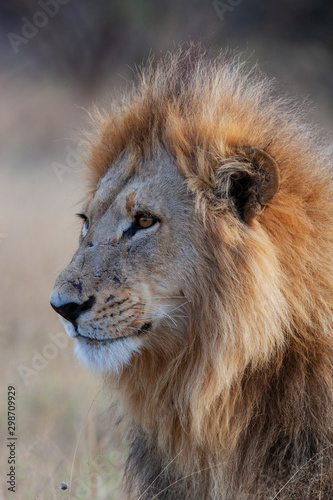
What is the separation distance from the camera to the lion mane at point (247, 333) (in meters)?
2.73

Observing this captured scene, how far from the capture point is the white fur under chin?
2.80 meters

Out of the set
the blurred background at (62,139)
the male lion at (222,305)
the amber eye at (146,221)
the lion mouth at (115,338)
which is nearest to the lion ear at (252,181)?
the male lion at (222,305)

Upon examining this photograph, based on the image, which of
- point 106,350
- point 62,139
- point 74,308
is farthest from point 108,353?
point 62,139

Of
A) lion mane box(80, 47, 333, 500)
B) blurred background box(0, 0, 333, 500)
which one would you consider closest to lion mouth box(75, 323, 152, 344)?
lion mane box(80, 47, 333, 500)

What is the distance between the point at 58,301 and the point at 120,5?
13728 millimetres

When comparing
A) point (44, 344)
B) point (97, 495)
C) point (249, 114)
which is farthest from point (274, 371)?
point (44, 344)

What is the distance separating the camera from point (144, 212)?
2920 mm

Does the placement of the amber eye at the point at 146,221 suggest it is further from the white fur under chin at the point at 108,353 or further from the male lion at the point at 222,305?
the white fur under chin at the point at 108,353

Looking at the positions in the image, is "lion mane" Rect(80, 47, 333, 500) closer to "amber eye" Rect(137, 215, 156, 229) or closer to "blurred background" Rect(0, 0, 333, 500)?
"amber eye" Rect(137, 215, 156, 229)

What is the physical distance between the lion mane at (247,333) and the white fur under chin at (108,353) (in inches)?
5.3

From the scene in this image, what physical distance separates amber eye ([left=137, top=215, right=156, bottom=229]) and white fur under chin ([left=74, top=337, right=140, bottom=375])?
50cm

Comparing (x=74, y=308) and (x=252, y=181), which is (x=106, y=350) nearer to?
(x=74, y=308)

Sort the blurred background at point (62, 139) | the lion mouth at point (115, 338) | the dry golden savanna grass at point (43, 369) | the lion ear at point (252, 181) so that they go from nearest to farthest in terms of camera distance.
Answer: the lion ear at point (252, 181) < the lion mouth at point (115, 338) < the dry golden savanna grass at point (43, 369) < the blurred background at point (62, 139)

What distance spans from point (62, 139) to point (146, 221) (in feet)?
19.1
